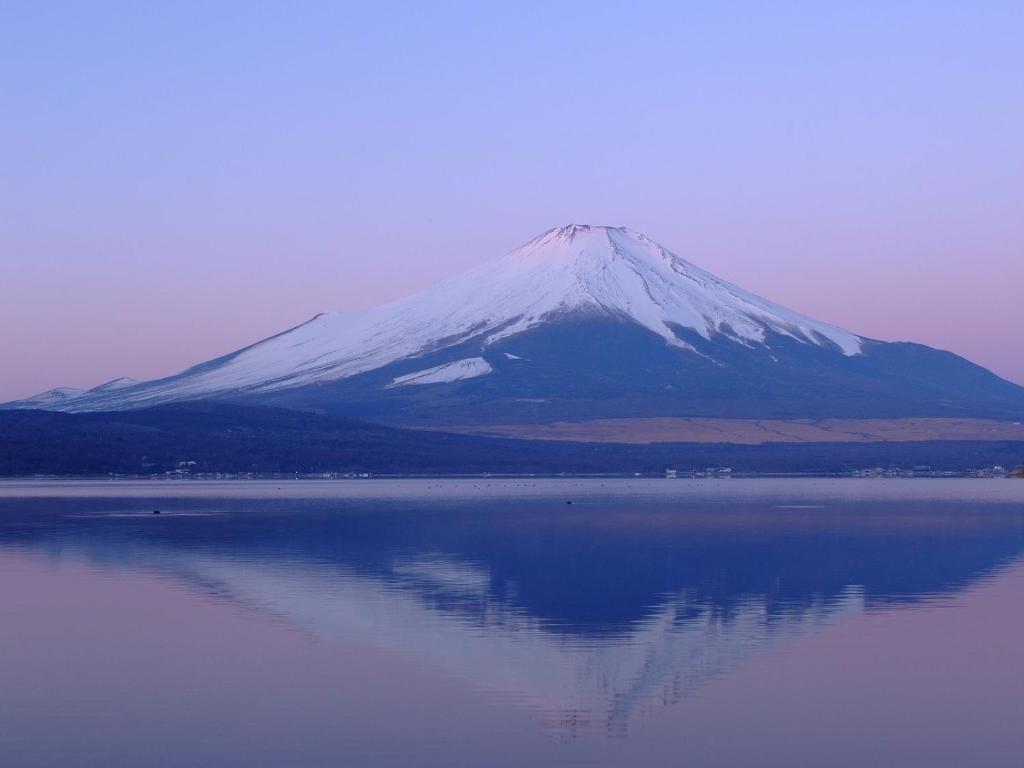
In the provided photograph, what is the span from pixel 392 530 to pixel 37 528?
10.7 meters

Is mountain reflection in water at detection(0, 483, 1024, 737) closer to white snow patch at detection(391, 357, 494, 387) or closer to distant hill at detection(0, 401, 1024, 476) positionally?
distant hill at detection(0, 401, 1024, 476)

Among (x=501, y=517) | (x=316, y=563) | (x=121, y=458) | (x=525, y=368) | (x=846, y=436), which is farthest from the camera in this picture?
(x=525, y=368)

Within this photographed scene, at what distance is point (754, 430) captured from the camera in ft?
514

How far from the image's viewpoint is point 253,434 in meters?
138

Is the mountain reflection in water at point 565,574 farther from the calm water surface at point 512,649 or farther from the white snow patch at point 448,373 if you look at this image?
the white snow patch at point 448,373

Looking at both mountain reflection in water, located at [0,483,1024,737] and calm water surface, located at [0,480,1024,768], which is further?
mountain reflection in water, located at [0,483,1024,737]

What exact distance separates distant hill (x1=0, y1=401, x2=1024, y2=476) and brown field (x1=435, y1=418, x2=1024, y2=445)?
16.1ft

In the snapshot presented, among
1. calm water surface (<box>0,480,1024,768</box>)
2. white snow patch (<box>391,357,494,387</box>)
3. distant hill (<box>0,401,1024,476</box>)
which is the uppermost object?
white snow patch (<box>391,357,494,387</box>)

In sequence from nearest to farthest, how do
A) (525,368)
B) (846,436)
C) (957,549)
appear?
(957,549) → (846,436) → (525,368)

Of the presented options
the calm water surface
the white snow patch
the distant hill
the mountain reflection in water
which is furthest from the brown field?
the calm water surface

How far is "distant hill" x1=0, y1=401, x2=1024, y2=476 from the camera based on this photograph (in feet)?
A: 417

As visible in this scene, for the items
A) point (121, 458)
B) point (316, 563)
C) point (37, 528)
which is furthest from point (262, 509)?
point (121, 458)

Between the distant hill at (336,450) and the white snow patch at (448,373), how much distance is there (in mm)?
44343

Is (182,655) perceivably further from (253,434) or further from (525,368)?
(525,368)
